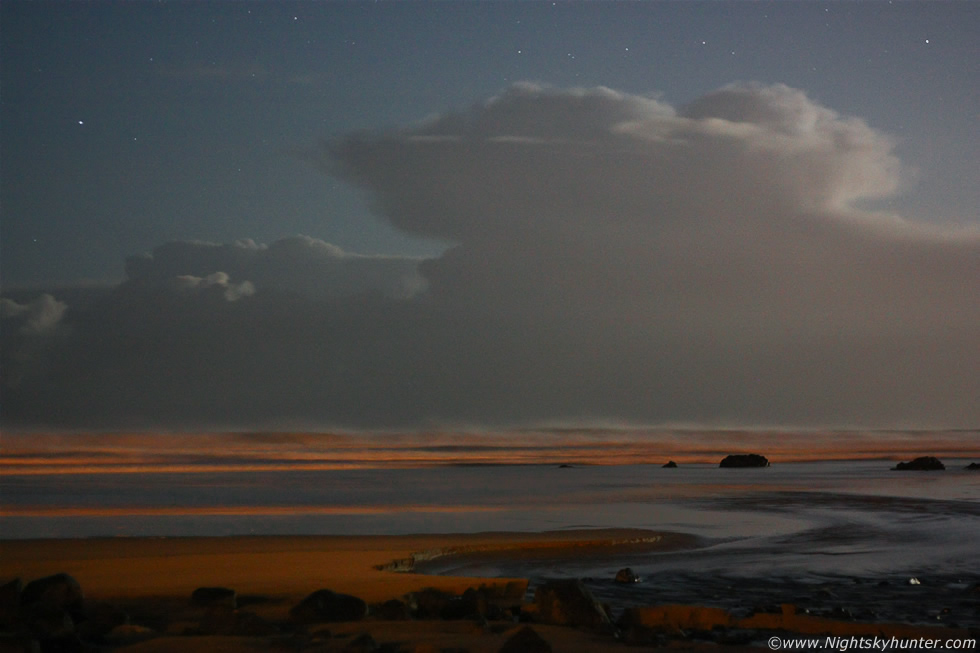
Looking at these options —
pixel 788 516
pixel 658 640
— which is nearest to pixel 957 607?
pixel 658 640

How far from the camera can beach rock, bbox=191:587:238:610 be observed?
13164mm

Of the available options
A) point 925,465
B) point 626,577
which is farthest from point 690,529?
point 925,465

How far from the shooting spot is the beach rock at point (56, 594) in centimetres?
1212

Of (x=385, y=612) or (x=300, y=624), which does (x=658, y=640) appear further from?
(x=300, y=624)

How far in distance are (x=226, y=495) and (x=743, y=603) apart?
Answer: 3919 cm

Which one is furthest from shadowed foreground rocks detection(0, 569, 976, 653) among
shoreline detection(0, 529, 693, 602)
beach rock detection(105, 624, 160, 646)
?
shoreline detection(0, 529, 693, 602)

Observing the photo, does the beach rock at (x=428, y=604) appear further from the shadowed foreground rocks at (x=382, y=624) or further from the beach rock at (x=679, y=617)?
the beach rock at (x=679, y=617)

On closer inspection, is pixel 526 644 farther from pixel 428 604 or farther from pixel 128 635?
pixel 128 635

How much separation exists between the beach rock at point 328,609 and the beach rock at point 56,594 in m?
2.80

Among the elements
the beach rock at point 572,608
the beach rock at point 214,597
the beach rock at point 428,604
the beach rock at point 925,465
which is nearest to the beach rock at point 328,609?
the beach rock at point 428,604

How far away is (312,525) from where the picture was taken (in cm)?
2984

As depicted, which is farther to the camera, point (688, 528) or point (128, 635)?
point (688, 528)

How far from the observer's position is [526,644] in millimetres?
9719

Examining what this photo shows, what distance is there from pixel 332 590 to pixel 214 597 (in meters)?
1.74
